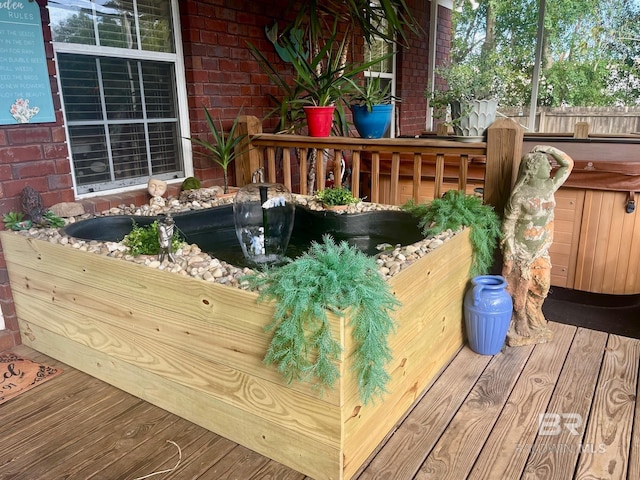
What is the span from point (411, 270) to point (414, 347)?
338 mm

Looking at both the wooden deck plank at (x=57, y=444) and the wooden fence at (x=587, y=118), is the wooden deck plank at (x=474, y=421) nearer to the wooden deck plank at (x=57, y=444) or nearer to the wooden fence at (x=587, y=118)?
the wooden deck plank at (x=57, y=444)

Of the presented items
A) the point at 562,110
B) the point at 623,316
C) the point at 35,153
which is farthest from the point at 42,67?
the point at 562,110

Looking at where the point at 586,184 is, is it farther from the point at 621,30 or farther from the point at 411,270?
the point at 621,30

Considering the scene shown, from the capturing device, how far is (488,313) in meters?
2.34

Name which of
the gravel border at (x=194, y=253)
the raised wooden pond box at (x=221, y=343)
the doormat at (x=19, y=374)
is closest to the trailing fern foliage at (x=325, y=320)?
the raised wooden pond box at (x=221, y=343)

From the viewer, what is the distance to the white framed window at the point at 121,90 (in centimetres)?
266

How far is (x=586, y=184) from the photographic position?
3232 mm

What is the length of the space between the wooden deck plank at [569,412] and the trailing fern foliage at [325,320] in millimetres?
650

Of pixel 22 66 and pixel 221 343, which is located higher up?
pixel 22 66

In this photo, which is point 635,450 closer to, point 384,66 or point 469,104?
point 469,104

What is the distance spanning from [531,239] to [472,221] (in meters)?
0.30

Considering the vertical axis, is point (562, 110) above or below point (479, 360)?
above

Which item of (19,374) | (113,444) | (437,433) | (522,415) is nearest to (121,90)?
(19,374)

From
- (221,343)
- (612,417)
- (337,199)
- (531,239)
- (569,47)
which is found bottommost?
(612,417)
